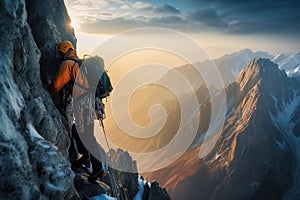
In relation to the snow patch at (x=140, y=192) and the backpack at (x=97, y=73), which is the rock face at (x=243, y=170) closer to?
the snow patch at (x=140, y=192)

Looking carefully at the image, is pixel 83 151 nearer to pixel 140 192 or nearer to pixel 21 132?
pixel 21 132

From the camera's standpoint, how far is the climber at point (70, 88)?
37.4ft

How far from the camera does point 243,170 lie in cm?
16425

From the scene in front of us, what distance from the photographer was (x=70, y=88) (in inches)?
477

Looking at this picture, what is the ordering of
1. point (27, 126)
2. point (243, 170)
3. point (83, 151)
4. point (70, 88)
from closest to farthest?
1. point (27, 126)
2. point (70, 88)
3. point (83, 151)
4. point (243, 170)

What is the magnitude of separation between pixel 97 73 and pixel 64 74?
1214mm

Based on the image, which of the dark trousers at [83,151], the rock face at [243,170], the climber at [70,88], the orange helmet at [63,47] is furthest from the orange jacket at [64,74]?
the rock face at [243,170]

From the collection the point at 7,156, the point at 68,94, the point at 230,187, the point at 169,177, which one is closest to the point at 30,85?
the point at 68,94

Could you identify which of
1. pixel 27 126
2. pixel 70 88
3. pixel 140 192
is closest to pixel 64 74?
pixel 70 88

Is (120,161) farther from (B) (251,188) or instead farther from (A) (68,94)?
(B) (251,188)

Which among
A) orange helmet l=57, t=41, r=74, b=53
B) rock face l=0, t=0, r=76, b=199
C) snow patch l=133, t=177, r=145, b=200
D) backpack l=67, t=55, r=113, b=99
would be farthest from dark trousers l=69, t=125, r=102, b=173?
snow patch l=133, t=177, r=145, b=200

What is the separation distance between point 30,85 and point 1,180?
14.2ft

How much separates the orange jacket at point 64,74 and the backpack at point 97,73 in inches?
Answer: 9.4

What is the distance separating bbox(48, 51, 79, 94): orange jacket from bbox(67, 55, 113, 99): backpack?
0.24m
